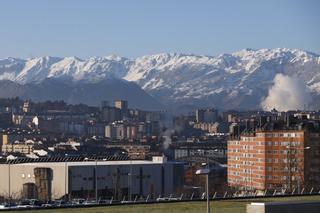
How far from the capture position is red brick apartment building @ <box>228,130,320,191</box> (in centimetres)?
6700

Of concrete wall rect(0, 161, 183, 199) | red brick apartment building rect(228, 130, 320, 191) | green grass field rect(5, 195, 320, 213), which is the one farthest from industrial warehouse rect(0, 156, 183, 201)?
green grass field rect(5, 195, 320, 213)

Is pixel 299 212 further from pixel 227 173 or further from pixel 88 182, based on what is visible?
pixel 227 173

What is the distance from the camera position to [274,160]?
238 feet

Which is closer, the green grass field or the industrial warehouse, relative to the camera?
the green grass field

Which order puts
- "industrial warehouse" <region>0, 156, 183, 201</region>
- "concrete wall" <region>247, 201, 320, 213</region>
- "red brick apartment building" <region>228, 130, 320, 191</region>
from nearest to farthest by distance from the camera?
"concrete wall" <region>247, 201, 320, 213</region> → "industrial warehouse" <region>0, 156, 183, 201</region> → "red brick apartment building" <region>228, 130, 320, 191</region>

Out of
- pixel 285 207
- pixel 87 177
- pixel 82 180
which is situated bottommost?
pixel 82 180

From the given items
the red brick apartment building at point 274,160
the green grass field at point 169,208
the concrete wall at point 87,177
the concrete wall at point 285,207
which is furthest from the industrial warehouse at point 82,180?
the concrete wall at point 285,207

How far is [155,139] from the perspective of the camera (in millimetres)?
137375

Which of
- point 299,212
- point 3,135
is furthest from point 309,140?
point 3,135

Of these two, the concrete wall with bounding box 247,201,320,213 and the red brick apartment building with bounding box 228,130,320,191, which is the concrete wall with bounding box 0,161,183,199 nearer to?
the red brick apartment building with bounding box 228,130,320,191

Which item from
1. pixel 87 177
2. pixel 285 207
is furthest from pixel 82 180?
pixel 285 207

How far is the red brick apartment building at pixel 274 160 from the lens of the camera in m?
Answer: 67.0

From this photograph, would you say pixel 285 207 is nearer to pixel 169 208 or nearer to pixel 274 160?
pixel 169 208

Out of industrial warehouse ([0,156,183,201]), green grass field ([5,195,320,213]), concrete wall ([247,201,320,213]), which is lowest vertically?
industrial warehouse ([0,156,183,201])
